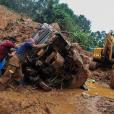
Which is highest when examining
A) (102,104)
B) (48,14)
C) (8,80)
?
(48,14)

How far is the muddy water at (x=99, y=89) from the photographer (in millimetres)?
13297

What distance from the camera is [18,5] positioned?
48969 millimetres

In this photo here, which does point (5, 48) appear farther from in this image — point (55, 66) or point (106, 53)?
point (106, 53)

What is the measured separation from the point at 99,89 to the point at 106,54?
4815mm

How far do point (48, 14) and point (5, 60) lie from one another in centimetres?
2266

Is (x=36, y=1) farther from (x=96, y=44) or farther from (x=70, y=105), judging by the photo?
(x=70, y=105)

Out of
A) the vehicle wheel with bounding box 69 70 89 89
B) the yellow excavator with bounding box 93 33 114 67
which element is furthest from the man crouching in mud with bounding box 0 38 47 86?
the yellow excavator with bounding box 93 33 114 67

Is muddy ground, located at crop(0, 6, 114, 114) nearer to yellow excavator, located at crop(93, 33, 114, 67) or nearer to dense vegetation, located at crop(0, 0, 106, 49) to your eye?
yellow excavator, located at crop(93, 33, 114, 67)

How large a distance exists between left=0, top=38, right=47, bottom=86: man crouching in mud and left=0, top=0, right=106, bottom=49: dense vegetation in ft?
32.3

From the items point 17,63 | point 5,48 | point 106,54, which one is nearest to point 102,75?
point 106,54

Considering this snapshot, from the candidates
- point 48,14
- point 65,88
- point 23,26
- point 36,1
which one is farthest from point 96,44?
point 65,88

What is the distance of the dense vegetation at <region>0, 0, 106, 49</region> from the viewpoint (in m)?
29.9

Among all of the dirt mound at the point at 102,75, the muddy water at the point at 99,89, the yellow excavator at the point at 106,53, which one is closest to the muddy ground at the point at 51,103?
the muddy water at the point at 99,89

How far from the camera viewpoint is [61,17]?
3288 cm
